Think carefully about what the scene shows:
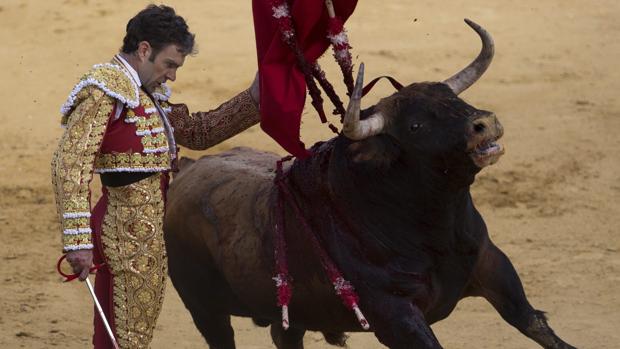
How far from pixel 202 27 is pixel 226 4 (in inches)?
24.9

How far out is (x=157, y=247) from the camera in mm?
5613

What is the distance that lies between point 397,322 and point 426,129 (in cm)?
74

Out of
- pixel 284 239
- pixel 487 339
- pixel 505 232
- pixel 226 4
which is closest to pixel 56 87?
pixel 226 4

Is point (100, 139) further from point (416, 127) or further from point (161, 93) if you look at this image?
point (416, 127)

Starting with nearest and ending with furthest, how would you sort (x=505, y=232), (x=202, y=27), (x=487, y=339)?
(x=487, y=339), (x=505, y=232), (x=202, y=27)

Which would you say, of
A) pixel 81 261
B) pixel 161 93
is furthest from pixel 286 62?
pixel 81 261

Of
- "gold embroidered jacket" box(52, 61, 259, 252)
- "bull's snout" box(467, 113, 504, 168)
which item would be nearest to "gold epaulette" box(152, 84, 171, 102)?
"gold embroidered jacket" box(52, 61, 259, 252)

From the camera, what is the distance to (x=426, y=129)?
551 centimetres

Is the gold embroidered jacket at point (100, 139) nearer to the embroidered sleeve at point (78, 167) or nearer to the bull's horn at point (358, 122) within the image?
the embroidered sleeve at point (78, 167)

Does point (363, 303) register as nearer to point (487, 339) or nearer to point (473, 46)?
point (487, 339)

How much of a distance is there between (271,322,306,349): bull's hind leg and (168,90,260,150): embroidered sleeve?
4.18ft

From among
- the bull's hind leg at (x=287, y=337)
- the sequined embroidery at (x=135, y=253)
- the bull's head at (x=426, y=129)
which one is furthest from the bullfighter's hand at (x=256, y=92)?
the bull's hind leg at (x=287, y=337)

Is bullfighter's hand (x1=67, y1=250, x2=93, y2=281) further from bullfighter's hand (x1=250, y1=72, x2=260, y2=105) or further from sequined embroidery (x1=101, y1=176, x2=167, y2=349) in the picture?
bullfighter's hand (x1=250, y1=72, x2=260, y2=105)

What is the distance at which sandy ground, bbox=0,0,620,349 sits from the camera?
320 inches
